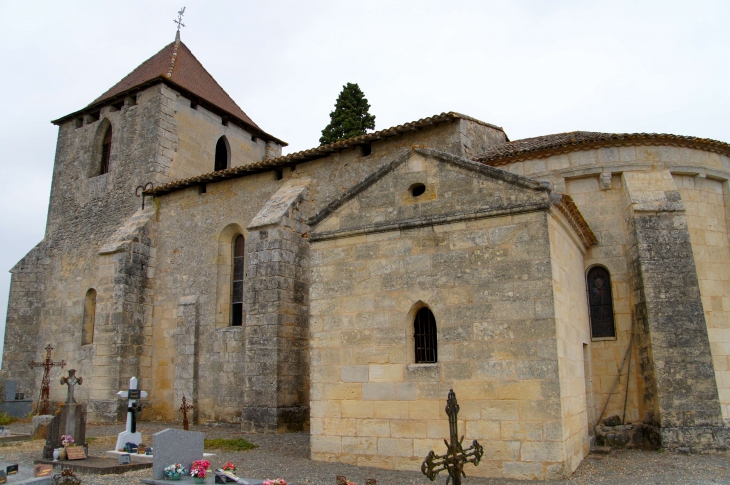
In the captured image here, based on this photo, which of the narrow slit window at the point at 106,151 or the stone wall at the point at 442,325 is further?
the narrow slit window at the point at 106,151

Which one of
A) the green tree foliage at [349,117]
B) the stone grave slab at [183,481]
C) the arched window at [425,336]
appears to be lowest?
the stone grave slab at [183,481]

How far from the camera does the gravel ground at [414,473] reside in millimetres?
6910

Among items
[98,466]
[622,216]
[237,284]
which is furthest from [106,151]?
[622,216]

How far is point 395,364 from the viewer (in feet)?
25.7

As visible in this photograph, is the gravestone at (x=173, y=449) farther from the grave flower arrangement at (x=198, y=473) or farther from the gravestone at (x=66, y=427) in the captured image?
the gravestone at (x=66, y=427)

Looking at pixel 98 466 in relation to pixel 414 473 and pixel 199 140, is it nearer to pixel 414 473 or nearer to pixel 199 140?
pixel 414 473

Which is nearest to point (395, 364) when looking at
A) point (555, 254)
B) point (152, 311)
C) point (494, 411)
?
point (494, 411)

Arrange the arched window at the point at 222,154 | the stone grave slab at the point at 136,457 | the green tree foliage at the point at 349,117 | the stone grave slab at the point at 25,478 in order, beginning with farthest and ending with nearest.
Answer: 1. the green tree foliage at the point at 349,117
2. the arched window at the point at 222,154
3. the stone grave slab at the point at 136,457
4. the stone grave slab at the point at 25,478

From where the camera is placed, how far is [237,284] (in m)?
14.6

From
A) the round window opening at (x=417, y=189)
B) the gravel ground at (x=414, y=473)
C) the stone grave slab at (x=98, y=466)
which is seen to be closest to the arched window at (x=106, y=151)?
the gravel ground at (x=414, y=473)

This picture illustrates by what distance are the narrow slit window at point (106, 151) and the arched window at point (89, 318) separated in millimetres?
4185

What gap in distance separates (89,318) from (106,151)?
5.67 meters

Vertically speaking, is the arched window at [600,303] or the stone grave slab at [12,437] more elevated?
the arched window at [600,303]

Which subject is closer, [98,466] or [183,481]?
[183,481]
